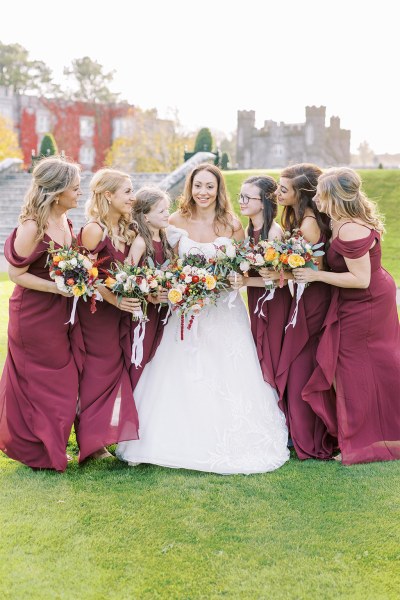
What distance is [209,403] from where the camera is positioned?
5.06 meters

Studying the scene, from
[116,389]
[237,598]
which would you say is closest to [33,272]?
[116,389]

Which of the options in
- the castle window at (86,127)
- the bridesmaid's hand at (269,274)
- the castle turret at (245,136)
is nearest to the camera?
the bridesmaid's hand at (269,274)

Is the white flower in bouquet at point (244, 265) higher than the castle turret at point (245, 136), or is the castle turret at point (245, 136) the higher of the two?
the castle turret at point (245, 136)

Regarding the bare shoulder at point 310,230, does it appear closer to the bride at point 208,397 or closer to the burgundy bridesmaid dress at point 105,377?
the bride at point 208,397

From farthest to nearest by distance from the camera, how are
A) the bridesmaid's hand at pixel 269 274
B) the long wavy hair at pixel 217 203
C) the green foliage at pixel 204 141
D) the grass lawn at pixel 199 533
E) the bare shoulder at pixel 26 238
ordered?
the green foliage at pixel 204 141 < the long wavy hair at pixel 217 203 < the bridesmaid's hand at pixel 269 274 < the bare shoulder at pixel 26 238 < the grass lawn at pixel 199 533

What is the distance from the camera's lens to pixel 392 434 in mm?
5207

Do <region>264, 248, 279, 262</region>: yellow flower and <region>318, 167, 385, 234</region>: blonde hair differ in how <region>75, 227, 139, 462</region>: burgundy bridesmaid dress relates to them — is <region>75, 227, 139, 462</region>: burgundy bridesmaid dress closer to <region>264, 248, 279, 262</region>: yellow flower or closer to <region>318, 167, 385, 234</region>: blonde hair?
<region>264, 248, 279, 262</region>: yellow flower

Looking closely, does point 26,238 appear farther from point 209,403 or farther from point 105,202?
point 209,403

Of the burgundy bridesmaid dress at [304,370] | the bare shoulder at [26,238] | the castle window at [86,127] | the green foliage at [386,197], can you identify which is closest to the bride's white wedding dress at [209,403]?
the burgundy bridesmaid dress at [304,370]

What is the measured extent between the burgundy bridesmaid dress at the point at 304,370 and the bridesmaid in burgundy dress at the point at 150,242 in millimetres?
1025

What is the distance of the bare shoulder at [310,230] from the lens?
5258 millimetres

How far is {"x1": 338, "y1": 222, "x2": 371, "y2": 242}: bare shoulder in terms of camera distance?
4.98 meters

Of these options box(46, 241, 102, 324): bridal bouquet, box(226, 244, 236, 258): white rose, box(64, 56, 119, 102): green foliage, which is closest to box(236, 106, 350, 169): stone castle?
box(64, 56, 119, 102): green foliage

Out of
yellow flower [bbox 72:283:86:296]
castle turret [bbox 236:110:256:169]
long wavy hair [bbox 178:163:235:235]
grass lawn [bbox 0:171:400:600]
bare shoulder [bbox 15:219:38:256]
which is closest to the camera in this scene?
grass lawn [bbox 0:171:400:600]
